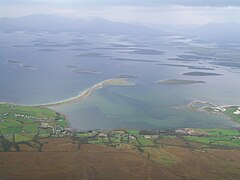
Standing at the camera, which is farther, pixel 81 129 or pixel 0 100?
pixel 0 100

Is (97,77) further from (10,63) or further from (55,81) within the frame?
(10,63)

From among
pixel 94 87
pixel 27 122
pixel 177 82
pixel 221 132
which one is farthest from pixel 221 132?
pixel 177 82

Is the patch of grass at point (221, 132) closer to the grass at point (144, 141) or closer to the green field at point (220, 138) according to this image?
the green field at point (220, 138)

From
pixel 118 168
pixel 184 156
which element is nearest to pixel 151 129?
pixel 184 156

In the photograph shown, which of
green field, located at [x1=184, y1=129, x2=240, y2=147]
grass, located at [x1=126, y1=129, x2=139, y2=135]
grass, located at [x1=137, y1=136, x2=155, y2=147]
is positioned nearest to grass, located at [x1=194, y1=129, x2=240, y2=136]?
green field, located at [x1=184, y1=129, x2=240, y2=147]

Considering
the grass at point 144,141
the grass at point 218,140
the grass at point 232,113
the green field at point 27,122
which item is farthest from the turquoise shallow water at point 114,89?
the grass at point 144,141

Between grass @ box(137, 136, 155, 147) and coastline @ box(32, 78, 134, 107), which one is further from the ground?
coastline @ box(32, 78, 134, 107)

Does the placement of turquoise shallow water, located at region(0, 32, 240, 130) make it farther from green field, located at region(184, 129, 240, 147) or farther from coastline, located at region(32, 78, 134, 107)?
green field, located at region(184, 129, 240, 147)

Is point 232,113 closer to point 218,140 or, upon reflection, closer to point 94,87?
point 218,140
